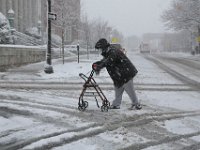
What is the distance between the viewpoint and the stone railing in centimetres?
2223

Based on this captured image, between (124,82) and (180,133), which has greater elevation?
(124,82)

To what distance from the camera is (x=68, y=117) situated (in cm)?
854

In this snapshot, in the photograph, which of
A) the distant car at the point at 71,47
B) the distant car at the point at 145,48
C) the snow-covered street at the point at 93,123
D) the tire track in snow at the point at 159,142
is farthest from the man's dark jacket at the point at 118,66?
the distant car at the point at 145,48

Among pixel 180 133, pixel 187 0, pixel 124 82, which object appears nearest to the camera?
pixel 180 133

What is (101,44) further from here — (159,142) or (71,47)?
(71,47)

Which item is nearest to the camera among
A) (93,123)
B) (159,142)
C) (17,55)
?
(159,142)

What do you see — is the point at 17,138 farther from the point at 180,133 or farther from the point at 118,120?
the point at 180,133

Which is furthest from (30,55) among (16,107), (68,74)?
(16,107)

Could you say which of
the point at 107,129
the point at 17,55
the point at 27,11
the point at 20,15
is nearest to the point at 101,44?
the point at 107,129

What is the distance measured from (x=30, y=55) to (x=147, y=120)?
67.0ft

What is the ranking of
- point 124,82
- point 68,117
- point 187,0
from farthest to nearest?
point 187,0
point 124,82
point 68,117

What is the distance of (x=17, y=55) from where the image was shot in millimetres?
24641

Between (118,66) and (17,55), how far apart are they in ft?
53.0

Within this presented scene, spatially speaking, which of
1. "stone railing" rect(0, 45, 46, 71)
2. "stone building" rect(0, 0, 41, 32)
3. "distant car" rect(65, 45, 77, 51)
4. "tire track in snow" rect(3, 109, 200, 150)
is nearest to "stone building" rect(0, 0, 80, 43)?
"stone building" rect(0, 0, 41, 32)
